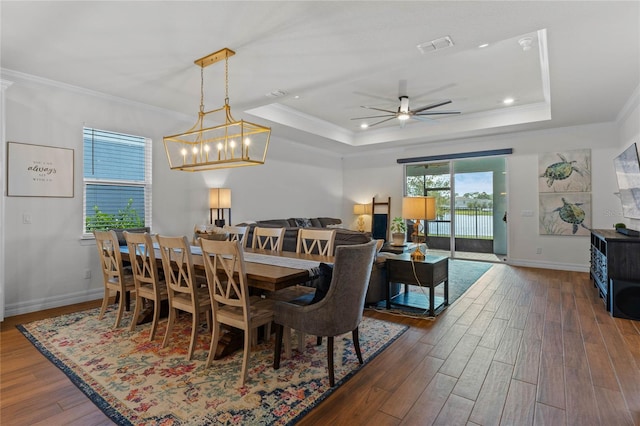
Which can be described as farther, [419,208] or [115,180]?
[115,180]

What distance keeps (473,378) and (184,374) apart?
206cm

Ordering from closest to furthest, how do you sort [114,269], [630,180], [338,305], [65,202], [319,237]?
1. [338,305]
2. [114,269]
3. [319,237]
4. [65,202]
5. [630,180]

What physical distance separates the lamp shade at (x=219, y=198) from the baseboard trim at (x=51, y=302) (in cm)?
196

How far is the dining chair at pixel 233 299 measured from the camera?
2.22 metres

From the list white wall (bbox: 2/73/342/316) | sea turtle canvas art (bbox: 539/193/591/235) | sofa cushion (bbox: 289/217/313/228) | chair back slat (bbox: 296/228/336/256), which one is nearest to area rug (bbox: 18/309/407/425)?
white wall (bbox: 2/73/342/316)

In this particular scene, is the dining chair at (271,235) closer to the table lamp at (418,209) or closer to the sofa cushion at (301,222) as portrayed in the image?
the table lamp at (418,209)

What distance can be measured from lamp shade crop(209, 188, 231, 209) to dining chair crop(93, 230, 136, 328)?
2104mm

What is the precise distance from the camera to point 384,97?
5461 mm

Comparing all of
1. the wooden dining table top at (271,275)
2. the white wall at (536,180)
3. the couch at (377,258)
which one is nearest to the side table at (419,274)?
the couch at (377,258)

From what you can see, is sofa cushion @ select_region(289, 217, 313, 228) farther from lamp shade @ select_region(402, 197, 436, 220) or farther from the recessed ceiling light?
lamp shade @ select_region(402, 197, 436, 220)

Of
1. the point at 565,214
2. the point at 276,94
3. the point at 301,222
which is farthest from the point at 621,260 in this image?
the point at 301,222

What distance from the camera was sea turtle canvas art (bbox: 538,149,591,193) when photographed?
19.8 feet

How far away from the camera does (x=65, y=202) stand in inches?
160

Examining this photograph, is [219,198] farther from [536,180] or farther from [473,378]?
[536,180]
